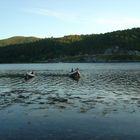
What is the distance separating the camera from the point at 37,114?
129ft

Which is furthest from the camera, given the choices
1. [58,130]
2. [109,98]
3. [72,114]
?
[109,98]

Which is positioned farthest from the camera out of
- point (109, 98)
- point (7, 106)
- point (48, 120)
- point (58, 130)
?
point (109, 98)

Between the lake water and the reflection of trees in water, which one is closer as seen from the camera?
the lake water

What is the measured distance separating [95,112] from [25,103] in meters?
13.0

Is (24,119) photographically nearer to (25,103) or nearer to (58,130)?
(58,130)

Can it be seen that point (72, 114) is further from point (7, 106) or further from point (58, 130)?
point (7, 106)

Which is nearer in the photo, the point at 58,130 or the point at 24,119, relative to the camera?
the point at 58,130

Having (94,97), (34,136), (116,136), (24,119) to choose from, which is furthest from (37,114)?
(94,97)

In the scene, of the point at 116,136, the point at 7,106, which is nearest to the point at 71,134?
the point at 116,136

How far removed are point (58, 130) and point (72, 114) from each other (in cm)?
797

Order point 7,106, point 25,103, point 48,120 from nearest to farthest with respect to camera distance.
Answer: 1. point 48,120
2. point 7,106
3. point 25,103

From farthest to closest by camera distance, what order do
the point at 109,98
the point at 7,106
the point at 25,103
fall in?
the point at 109,98 → the point at 25,103 → the point at 7,106

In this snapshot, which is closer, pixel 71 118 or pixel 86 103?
pixel 71 118

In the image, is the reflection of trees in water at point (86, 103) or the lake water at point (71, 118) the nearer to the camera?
the lake water at point (71, 118)
